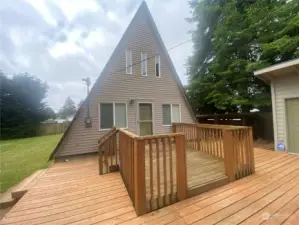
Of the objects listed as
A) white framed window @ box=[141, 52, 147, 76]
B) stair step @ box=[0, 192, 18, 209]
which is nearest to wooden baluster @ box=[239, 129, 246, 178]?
stair step @ box=[0, 192, 18, 209]

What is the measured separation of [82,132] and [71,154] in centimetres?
90

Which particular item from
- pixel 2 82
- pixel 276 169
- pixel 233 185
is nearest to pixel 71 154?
pixel 233 185

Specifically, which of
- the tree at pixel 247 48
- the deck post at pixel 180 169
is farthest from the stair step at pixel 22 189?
the tree at pixel 247 48

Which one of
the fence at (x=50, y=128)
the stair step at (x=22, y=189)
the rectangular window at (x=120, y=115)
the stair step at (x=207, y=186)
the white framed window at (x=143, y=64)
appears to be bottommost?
the stair step at (x=22, y=189)

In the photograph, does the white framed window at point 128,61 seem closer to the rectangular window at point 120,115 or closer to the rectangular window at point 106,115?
the rectangular window at point 120,115

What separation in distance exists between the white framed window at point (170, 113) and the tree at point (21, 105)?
14.8 m

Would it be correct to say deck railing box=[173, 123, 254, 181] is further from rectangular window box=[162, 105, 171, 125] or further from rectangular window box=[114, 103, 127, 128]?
rectangular window box=[114, 103, 127, 128]

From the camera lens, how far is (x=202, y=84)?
10297 millimetres

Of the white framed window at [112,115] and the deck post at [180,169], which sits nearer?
the deck post at [180,169]

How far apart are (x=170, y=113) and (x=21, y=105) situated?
1619 centimetres

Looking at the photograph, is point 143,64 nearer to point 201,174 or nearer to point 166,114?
point 166,114

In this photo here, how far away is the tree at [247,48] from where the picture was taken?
7695 mm

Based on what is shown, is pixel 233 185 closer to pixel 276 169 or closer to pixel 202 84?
pixel 276 169

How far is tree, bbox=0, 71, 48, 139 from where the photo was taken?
636 inches
